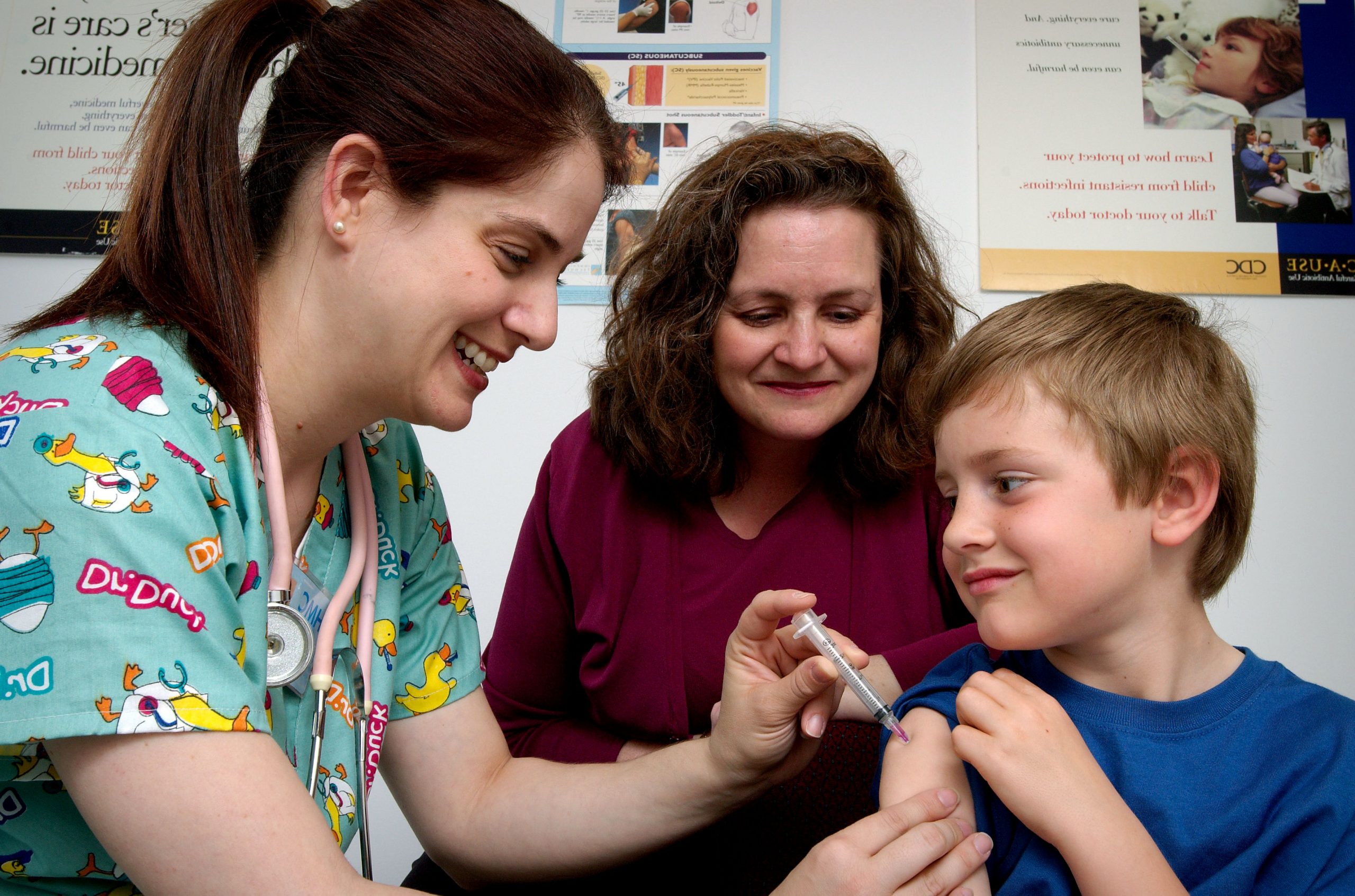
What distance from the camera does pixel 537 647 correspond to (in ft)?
4.62

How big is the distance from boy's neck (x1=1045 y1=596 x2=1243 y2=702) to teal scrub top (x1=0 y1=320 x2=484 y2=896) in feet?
2.40

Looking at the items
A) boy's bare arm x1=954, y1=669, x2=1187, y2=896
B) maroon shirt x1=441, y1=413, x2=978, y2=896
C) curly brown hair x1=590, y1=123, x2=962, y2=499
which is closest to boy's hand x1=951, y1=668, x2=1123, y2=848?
boy's bare arm x1=954, y1=669, x2=1187, y2=896

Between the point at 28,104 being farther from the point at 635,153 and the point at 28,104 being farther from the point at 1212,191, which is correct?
the point at 1212,191

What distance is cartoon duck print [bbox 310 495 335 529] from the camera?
3.39ft

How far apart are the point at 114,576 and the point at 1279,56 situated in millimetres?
2281

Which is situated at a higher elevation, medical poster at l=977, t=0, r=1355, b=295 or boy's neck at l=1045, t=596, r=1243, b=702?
medical poster at l=977, t=0, r=1355, b=295

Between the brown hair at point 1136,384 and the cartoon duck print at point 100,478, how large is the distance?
73 cm

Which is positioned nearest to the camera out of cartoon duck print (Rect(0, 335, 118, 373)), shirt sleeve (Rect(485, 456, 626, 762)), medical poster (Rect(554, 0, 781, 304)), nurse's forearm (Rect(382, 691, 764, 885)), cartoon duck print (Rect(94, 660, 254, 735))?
cartoon duck print (Rect(94, 660, 254, 735))

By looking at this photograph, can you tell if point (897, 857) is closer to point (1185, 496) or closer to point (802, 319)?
point (1185, 496)

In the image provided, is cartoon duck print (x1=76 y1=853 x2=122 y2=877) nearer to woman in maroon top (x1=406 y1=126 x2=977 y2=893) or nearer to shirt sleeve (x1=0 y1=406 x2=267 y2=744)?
shirt sleeve (x1=0 y1=406 x2=267 y2=744)

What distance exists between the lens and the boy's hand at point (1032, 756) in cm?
77

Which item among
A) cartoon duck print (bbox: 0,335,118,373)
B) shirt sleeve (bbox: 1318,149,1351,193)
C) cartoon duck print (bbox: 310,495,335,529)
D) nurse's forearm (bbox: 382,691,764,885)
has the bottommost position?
nurse's forearm (bbox: 382,691,764,885)

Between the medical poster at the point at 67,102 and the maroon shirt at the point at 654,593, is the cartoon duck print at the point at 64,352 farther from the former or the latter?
the medical poster at the point at 67,102

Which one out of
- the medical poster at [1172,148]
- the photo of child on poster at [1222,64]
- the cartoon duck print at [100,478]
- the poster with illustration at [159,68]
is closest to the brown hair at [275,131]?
the cartoon duck print at [100,478]
